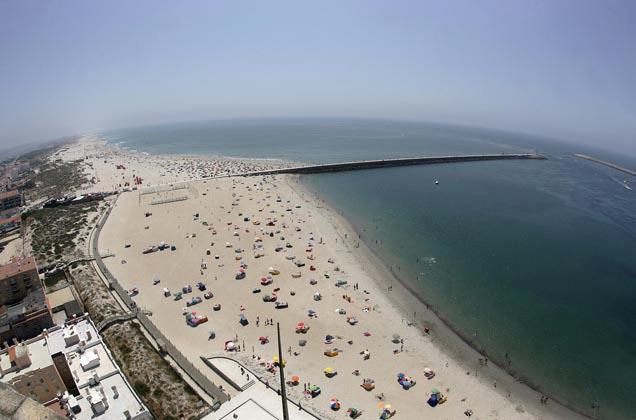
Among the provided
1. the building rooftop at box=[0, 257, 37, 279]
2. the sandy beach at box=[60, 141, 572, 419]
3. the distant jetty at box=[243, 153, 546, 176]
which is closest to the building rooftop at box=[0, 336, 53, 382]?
the sandy beach at box=[60, 141, 572, 419]

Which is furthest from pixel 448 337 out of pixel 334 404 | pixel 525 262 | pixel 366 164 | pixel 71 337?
pixel 366 164

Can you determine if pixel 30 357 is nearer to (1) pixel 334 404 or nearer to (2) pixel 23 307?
(2) pixel 23 307

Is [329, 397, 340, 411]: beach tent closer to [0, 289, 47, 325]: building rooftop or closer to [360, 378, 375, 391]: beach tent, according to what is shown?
[360, 378, 375, 391]: beach tent

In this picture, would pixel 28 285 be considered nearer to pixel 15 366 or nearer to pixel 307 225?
pixel 15 366

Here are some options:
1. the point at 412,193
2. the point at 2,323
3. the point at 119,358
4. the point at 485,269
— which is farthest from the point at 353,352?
the point at 412,193

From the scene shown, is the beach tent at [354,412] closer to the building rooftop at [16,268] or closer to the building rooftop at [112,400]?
the building rooftop at [112,400]

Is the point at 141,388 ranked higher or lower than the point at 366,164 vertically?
lower
